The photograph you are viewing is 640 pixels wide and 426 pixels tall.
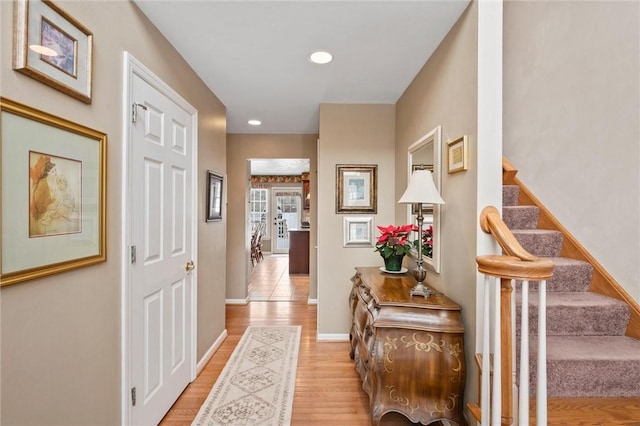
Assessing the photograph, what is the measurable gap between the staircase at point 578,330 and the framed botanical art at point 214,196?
2538 mm

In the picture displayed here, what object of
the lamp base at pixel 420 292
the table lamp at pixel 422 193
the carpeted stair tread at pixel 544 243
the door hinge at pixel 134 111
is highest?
the door hinge at pixel 134 111

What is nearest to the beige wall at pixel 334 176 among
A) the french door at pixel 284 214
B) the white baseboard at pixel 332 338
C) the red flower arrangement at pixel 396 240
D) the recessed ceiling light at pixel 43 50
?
the white baseboard at pixel 332 338

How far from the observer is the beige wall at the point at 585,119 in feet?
5.90

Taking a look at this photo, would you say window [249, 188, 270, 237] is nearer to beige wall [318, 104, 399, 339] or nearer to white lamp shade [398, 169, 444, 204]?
beige wall [318, 104, 399, 339]

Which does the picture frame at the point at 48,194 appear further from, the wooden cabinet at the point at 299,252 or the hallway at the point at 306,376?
the wooden cabinet at the point at 299,252

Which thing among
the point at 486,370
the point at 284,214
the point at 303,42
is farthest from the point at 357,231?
the point at 284,214

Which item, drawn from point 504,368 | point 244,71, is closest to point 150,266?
point 244,71

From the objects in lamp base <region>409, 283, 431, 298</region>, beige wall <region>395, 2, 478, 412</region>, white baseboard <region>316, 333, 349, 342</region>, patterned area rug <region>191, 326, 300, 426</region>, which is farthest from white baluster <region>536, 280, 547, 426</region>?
white baseboard <region>316, 333, 349, 342</region>

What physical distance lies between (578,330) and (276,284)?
4536mm

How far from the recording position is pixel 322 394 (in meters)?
2.20

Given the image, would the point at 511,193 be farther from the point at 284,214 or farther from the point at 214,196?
the point at 284,214

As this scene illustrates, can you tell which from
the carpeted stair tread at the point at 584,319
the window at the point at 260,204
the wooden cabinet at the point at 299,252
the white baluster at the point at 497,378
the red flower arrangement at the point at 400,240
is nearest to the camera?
the white baluster at the point at 497,378

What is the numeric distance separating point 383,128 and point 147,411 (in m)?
3.06

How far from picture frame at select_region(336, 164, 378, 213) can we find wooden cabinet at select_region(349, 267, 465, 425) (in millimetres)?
1513
